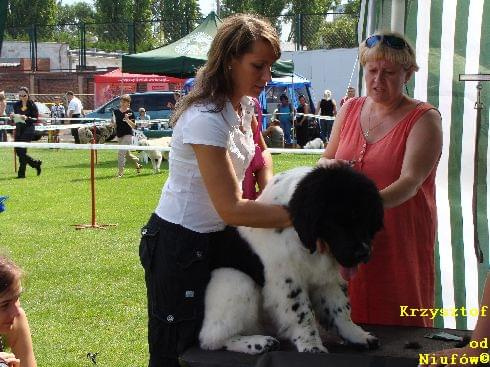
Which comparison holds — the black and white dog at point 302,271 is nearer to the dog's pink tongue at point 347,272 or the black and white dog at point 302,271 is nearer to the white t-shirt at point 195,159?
the dog's pink tongue at point 347,272

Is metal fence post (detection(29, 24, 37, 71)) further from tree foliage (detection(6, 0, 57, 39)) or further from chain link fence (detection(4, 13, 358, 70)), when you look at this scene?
tree foliage (detection(6, 0, 57, 39))

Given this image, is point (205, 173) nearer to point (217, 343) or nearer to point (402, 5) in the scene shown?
point (217, 343)

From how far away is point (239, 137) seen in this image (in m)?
2.22

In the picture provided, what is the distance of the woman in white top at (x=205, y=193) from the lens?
207 centimetres

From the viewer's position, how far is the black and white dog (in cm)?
192

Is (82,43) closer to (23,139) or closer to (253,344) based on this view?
(23,139)

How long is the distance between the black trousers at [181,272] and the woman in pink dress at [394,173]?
0.57 metres

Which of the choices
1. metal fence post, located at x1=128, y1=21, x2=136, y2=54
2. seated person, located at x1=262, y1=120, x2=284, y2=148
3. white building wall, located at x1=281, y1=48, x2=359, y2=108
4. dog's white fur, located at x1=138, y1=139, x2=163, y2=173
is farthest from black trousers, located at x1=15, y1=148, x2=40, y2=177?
metal fence post, located at x1=128, y1=21, x2=136, y2=54

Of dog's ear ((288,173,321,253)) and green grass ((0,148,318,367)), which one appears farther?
green grass ((0,148,318,367))

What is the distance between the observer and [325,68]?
24.4 meters

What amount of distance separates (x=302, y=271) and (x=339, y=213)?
0.75ft

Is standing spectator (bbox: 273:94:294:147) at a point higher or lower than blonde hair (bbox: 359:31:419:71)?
lower

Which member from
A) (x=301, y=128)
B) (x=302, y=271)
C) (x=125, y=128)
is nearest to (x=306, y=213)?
(x=302, y=271)

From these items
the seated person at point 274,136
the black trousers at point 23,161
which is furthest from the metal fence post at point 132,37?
the black trousers at point 23,161
